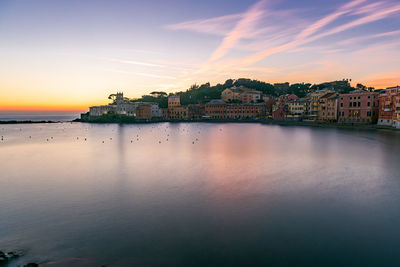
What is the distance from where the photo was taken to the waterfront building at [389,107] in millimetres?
46188

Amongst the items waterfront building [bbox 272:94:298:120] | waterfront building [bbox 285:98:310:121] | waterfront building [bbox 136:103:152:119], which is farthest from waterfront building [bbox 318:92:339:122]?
waterfront building [bbox 136:103:152:119]

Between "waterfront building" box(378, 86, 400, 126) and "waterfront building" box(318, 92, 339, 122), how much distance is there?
1300cm

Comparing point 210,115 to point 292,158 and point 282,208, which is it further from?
point 282,208

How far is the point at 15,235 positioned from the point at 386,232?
15.3m

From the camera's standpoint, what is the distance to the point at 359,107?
187 ft

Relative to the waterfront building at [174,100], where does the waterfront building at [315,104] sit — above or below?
below

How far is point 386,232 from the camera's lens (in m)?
9.27

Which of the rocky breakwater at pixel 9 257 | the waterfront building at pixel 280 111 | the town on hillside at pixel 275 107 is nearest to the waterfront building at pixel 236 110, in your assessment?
the town on hillside at pixel 275 107

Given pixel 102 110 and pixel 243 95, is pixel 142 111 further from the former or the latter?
pixel 243 95

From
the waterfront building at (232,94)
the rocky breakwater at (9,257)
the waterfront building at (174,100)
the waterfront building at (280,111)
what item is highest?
the waterfront building at (232,94)

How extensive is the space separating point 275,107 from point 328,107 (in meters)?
24.5

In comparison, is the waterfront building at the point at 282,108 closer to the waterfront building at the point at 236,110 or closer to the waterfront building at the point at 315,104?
the waterfront building at the point at 236,110

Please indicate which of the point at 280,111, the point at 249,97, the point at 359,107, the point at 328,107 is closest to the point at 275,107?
the point at 280,111

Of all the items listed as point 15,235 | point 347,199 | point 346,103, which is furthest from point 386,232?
point 346,103
